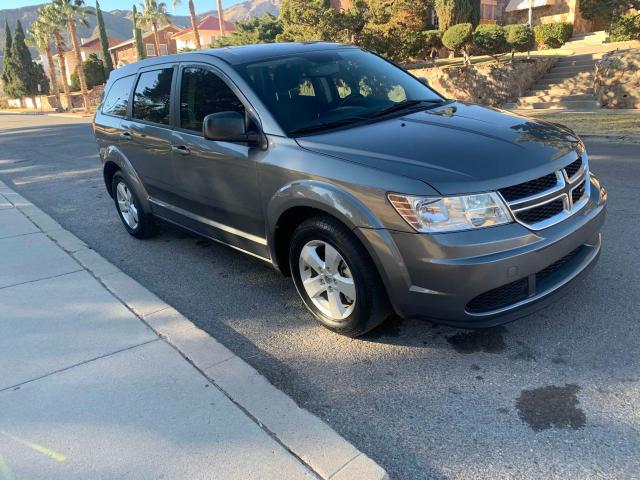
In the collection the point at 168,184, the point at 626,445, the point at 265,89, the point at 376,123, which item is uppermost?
the point at 265,89

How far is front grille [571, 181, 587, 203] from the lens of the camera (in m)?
3.14

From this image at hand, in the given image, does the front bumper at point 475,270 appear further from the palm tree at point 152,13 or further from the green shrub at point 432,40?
the palm tree at point 152,13

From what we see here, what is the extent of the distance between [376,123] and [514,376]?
1815 mm

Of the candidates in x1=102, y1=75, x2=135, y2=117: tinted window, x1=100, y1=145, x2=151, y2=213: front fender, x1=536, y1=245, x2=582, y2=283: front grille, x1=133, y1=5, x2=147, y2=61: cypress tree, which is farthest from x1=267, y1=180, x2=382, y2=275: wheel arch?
x1=133, y1=5, x2=147, y2=61: cypress tree

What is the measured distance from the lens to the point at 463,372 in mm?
3041

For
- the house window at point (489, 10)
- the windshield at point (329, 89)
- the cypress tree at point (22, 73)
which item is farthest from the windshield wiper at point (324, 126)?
the cypress tree at point (22, 73)

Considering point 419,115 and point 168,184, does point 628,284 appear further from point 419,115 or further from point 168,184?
point 168,184

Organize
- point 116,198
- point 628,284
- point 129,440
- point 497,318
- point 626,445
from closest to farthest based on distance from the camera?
point 626,445 < point 129,440 < point 497,318 < point 628,284 < point 116,198

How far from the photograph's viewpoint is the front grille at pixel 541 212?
283cm

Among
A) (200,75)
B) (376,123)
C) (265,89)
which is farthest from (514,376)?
(200,75)

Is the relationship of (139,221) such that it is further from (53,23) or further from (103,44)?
(103,44)

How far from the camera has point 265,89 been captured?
375 cm

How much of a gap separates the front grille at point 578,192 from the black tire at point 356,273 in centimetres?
126

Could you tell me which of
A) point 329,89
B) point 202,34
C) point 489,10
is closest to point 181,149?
point 329,89
